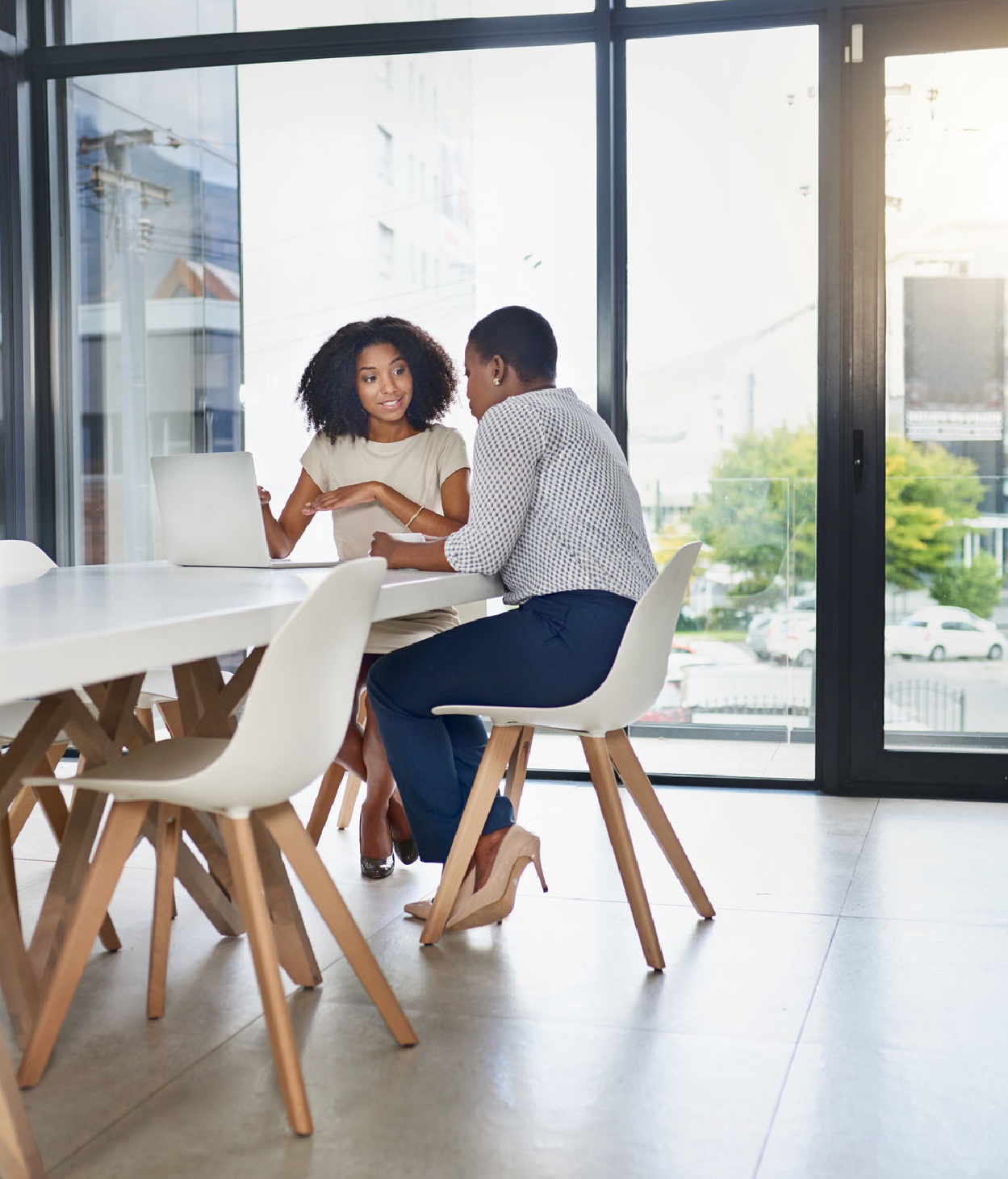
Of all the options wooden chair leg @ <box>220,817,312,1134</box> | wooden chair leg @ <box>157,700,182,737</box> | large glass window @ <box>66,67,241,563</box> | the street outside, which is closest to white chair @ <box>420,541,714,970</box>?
→ wooden chair leg @ <box>220,817,312,1134</box>

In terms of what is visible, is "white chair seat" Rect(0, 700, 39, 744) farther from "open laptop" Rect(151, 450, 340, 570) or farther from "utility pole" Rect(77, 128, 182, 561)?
"utility pole" Rect(77, 128, 182, 561)

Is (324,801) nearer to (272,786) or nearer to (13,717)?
(13,717)

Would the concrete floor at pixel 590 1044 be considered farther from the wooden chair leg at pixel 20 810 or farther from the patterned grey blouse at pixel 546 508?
the patterned grey blouse at pixel 546 508

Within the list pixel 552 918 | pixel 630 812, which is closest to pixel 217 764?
pixel 552 918

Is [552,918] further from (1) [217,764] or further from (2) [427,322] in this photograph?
(2) [427,322]

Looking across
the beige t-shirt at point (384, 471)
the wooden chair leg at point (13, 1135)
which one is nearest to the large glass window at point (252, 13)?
the beige t-shirt at point (384, 471)

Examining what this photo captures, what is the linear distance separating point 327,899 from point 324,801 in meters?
1.35

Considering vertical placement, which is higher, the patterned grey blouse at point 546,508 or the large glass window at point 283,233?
the large glass window at point 283,233

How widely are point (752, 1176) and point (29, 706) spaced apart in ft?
5.75

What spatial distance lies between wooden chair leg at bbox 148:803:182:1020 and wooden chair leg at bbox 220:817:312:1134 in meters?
0.43

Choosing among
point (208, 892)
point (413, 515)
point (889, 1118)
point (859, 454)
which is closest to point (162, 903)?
point (208, 892)

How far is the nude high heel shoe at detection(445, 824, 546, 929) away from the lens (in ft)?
8.08

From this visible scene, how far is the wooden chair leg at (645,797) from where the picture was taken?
261 centimetres

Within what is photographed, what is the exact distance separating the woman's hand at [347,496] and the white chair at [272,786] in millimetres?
930
